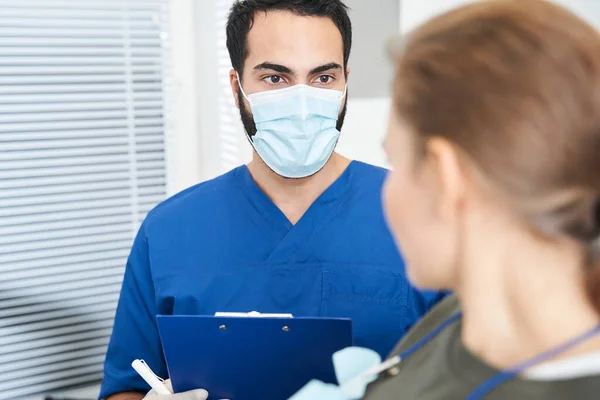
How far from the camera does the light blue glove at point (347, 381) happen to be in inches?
29.1

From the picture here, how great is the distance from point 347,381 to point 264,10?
87cm

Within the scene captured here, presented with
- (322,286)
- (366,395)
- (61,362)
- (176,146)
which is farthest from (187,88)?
(366,395)

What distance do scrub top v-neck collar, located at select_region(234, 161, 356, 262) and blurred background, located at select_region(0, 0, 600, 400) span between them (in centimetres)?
59

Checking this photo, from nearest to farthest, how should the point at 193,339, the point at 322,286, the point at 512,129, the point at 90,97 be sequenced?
the point at 512,129
the point at 193,339
the point at 322,286
the point at 90,97

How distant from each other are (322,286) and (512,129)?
0.82 m

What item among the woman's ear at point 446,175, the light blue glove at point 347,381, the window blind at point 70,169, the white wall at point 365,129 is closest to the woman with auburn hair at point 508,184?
the woman's ear at point 446,175

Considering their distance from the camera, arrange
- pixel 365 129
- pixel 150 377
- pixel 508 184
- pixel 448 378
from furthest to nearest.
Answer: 1. pixel 365 129
2. pixel 150 377
3. pixel 448 378
4. pixel 508 184

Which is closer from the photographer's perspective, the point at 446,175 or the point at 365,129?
the point at 446,175

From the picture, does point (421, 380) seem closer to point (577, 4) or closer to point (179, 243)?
point (179, 243)

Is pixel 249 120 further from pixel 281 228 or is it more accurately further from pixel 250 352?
pixel 250 352

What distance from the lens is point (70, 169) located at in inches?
84.9

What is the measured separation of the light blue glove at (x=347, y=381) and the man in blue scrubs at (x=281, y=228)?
1.63 ft

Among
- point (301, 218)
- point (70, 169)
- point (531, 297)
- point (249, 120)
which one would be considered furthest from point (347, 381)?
point (70, 169)

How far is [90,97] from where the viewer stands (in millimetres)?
2170
